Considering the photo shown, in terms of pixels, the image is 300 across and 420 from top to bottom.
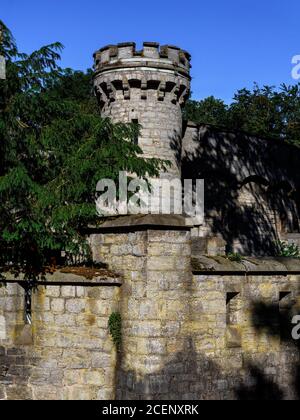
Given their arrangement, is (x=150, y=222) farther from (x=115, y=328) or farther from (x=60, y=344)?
(x=60, y=344)

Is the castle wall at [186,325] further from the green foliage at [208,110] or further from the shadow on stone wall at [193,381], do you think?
the green foliage at [208,110]

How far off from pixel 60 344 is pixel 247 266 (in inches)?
126

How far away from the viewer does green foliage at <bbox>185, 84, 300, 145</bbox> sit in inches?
1446

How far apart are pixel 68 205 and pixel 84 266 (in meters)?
1.35

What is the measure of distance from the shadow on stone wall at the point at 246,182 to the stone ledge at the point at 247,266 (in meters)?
8.34

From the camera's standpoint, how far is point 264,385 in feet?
29.0

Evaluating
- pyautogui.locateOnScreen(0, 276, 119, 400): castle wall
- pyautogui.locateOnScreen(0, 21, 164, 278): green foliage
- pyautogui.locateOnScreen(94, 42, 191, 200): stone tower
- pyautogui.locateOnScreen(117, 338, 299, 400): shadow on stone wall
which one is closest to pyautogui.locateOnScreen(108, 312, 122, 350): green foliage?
pyautogui.locateOnScreen(0, 276, 119, 400): castle wall

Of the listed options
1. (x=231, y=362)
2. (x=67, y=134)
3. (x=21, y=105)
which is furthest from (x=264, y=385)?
(x=21, y=105)

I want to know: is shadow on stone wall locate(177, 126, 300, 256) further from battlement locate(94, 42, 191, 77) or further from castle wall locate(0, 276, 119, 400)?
castle wall locate(0, 276, 119, 400)

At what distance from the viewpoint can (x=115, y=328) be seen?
26.4ft

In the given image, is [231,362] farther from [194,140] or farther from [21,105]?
[194,140]

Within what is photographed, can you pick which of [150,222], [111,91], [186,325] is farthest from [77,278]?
[111,91]

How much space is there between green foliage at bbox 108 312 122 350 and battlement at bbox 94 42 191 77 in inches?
395

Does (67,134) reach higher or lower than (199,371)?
higher
